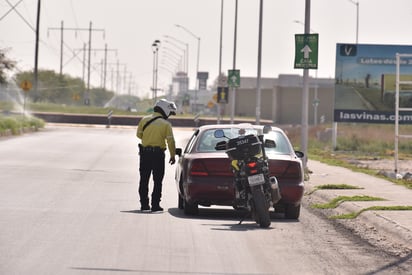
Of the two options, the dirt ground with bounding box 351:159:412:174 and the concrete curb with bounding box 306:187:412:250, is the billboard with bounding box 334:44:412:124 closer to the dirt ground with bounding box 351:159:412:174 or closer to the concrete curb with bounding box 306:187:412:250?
the dirt ground with bounding box 351:159:412:174

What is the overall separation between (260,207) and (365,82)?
1021 inches

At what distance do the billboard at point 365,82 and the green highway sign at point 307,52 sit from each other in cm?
1141

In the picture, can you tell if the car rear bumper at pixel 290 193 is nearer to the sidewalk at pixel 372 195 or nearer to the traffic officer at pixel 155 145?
the sidewalk at pixel 372 195

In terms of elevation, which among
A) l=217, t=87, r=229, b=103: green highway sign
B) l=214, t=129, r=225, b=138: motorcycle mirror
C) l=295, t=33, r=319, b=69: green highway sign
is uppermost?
l=295, t=33, r=319, b=69: green highway sign

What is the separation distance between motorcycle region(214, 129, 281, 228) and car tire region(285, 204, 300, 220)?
1345 mm

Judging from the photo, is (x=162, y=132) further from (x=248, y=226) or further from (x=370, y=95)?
(x=370, y=95)

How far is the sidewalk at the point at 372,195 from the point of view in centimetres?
1510

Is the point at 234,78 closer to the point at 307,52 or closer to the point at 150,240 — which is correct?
the point at 307,52

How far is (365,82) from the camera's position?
4053 centimetres

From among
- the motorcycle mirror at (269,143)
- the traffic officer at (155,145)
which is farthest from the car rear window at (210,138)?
the traffic officer at (155,145)

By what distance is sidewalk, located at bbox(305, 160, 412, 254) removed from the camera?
595 inches

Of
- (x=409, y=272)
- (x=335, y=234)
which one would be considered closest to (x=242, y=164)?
(x=335, y=234)

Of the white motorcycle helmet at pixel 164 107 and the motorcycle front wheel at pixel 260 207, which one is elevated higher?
the white motorcycle helmet at pixel 164 107

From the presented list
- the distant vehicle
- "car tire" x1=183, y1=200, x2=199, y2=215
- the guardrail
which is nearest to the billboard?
the distant vehicle
